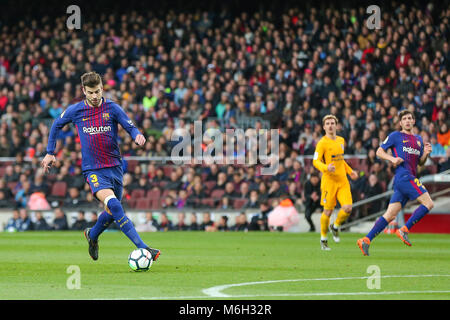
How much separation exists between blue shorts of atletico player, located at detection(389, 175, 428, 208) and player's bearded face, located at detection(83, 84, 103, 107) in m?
5.24

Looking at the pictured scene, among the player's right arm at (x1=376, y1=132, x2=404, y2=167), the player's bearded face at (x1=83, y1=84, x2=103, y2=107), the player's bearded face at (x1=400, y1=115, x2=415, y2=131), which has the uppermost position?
the player's bearded face at (x1=83, y1=84, x2=103, y2=107)

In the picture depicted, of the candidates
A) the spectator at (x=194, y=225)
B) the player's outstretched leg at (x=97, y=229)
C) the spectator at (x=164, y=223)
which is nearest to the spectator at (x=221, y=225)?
the spectator at (x=194, y=225)

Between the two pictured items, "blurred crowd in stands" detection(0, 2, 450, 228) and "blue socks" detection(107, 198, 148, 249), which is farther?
"blurred crowd in stands" detection(0, 2, 450, 228)

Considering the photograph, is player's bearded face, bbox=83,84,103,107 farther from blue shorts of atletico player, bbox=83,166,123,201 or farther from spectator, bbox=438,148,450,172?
spectator, bbox=438,148,450,172

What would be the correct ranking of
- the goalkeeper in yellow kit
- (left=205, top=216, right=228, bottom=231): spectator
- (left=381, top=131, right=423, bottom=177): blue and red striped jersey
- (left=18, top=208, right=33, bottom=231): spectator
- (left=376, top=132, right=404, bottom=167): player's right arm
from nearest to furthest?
(left=376, top=132, right=404, bottom=167): player's right arm
(left=381, top=131, right=423, bottom=177): blue and red striped jersey
the goalkeeper in yellow kit
(left=205, top=216, right=228, bottom=231): spectator
(left=18, top=208, right=33, bottom=231): spectator

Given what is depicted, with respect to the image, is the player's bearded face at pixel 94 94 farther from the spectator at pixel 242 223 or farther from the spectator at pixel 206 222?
the spectator at pixel 206 222

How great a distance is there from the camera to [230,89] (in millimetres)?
26938

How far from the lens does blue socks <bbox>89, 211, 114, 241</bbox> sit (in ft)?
35.6

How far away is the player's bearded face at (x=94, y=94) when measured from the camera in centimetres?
1051

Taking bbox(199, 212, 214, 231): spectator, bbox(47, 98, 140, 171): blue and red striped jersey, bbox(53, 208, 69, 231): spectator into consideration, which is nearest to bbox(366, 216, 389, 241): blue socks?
bbox(47, 98, 140, 171): blue and red striped jersey

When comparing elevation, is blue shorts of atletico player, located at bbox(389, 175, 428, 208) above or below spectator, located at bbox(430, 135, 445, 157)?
below

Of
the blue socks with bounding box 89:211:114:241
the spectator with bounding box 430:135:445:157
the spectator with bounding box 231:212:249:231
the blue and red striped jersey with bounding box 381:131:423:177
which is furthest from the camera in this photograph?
the spectator with bounding box 231:212:249:231
